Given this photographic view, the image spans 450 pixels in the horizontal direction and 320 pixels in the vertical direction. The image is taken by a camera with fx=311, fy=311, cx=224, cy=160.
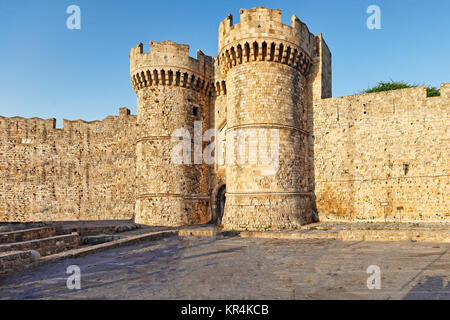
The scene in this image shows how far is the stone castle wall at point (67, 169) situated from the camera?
19.7 m

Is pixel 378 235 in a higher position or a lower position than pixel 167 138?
lower

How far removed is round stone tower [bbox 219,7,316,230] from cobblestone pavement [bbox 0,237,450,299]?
383 cm

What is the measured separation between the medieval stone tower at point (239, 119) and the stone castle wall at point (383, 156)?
991mm

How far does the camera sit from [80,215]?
66.2 feet

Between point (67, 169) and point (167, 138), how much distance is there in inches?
348

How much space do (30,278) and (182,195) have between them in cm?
992

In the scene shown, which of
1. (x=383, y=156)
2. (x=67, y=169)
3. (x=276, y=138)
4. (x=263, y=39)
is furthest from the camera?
(x=67, y=169)

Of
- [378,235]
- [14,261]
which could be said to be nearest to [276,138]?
[378,235]

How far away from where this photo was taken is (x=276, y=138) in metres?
14.1

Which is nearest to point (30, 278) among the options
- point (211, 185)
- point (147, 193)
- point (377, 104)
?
point (147, 193)

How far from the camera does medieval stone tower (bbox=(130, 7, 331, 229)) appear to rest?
14.0 m

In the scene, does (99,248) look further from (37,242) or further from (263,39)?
(263,39)

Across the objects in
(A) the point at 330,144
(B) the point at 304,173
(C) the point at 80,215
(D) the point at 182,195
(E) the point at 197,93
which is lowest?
(C) the point at 80,215
